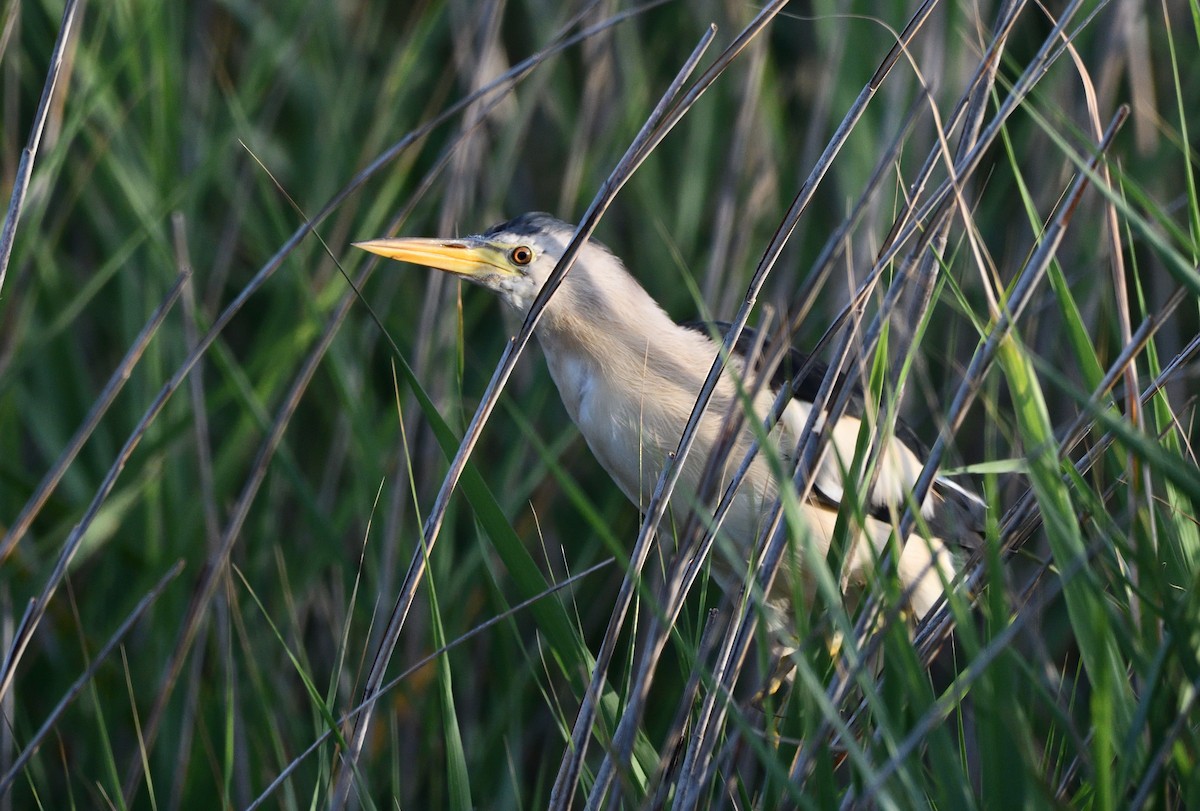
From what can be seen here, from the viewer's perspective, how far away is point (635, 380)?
1.58 meters

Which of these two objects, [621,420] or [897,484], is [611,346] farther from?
[897,484]

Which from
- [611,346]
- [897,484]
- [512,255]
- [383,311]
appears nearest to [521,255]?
[512,255]

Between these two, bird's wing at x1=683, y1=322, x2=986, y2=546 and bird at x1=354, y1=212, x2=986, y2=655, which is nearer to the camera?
bird at x1=354, y1=212, x2=986, y2=655

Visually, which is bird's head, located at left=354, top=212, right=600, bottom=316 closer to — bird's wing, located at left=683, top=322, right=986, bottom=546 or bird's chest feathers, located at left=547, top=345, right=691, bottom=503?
bird's chest feathers, located at left=547, top=345, right=691, bottom=503

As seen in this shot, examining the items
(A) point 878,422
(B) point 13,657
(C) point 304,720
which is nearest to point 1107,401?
(A) point 878,422

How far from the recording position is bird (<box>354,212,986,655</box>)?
1.50 metres

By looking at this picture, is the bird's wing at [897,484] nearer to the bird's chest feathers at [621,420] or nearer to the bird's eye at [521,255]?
the bird's chest feathers at [621,420]

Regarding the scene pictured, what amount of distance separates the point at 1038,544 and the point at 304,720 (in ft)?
4.04

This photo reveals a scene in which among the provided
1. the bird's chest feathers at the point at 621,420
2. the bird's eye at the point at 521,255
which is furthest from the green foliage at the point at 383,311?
the bird's eye at the point at 521,255

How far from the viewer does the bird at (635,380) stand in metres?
1.50

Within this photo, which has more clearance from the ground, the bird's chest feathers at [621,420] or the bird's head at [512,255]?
the bird's head at [512,255]

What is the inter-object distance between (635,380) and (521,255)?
22 centimetres

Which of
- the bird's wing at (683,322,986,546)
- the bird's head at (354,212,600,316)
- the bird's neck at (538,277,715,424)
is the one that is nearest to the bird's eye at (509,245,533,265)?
the bird's head at (354,212,600,316)

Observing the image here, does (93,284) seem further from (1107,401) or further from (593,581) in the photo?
(1107,401)
